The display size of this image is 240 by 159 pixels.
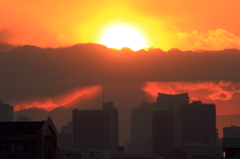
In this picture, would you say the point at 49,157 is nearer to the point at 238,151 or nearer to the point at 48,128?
the point at 48,128

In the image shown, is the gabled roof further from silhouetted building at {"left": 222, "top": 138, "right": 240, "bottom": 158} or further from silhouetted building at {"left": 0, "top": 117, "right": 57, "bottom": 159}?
silhouetted building at {"left": 222, "top": 138, "right": 240, "bottom": 158}

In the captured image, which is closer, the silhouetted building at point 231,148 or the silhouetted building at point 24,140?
the silhouetted building at point 24,140

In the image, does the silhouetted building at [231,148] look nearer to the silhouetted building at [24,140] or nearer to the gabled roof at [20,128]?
the silhouetted building at [24,140]

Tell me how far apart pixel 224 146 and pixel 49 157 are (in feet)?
94.0

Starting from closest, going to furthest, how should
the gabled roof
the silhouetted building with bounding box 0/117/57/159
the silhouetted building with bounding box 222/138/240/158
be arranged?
the silhouetted building with bounding box 0/117/57/159 < the gabled roof < the silhouetted building with bounding box 222/138/240/158

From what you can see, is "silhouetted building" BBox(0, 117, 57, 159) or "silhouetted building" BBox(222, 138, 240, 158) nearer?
"silhouetted building" BBox(0, 117, 57, 159)

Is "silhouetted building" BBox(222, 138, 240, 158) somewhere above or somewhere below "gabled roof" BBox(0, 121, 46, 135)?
below

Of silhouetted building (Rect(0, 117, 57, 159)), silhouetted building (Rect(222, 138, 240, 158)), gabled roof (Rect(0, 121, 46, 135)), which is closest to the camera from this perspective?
silhouetted building (Rect(0, 117, 57, 159))

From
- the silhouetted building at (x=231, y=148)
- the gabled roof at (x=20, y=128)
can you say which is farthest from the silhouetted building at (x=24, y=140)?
the silhouetted building at (x=231, y=148)

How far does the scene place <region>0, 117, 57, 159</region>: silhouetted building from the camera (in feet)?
268

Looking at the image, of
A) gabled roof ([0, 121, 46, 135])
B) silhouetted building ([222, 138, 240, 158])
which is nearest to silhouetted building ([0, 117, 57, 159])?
gabled roof ([0, 121, 46, 135])

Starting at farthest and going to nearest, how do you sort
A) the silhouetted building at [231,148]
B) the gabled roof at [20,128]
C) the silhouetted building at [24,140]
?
1. the silhouetted building at [231,148]
2. the gabled roof at [20,128]
3. the silhouetted building at [24,140]

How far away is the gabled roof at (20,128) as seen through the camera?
8281 cm

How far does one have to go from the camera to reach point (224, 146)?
9881 cm
